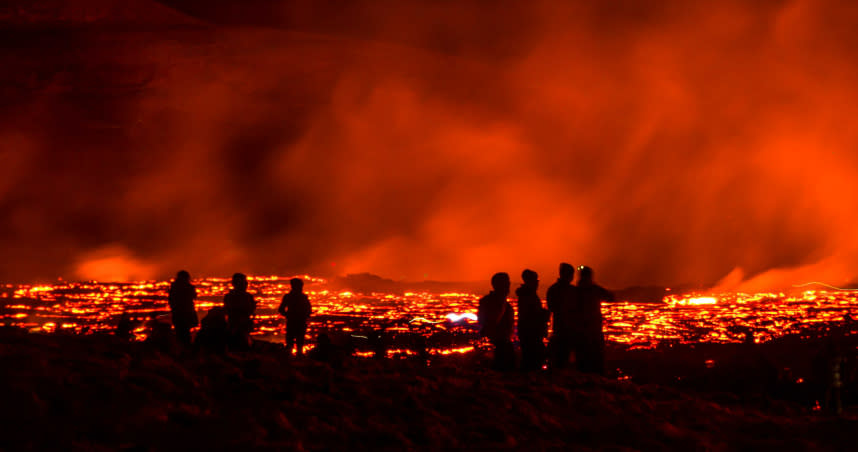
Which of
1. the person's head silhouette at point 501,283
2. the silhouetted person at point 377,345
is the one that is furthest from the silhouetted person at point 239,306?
the person's head silhouette at point 501,283

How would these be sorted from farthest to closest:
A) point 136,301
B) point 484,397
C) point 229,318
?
point 136,301 < point 229,318 < point 484,397

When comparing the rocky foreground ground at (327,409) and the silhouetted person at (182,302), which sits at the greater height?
the silhouetted person at (182,302)

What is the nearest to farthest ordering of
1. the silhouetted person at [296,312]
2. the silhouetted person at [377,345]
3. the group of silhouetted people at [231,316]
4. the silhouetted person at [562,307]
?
the silhouetted person at [562,307]
the group of silhouetted people at [231,316]
the silhouetted person at [296,312]
the silhouetted person at [377,345]

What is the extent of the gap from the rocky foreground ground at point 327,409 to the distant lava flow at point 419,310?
161 ft

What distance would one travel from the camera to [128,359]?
1082cm

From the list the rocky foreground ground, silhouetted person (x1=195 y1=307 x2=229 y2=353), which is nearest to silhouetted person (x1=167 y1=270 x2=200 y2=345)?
silhouetted person (x1=195 y1=307 x2=229 y2=353)

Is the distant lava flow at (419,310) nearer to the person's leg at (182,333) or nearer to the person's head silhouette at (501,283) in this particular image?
the person's leg at (182,333)

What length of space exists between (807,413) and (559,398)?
600 cm

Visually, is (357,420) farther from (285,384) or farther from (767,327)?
(767,327)

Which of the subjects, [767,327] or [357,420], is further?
[767,327]

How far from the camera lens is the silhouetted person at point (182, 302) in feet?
56.1

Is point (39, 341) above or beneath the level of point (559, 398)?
above

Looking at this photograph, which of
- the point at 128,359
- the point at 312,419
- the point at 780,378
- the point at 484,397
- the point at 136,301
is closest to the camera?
the point at 312,419

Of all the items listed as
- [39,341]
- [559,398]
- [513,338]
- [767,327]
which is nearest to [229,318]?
[39,341]
